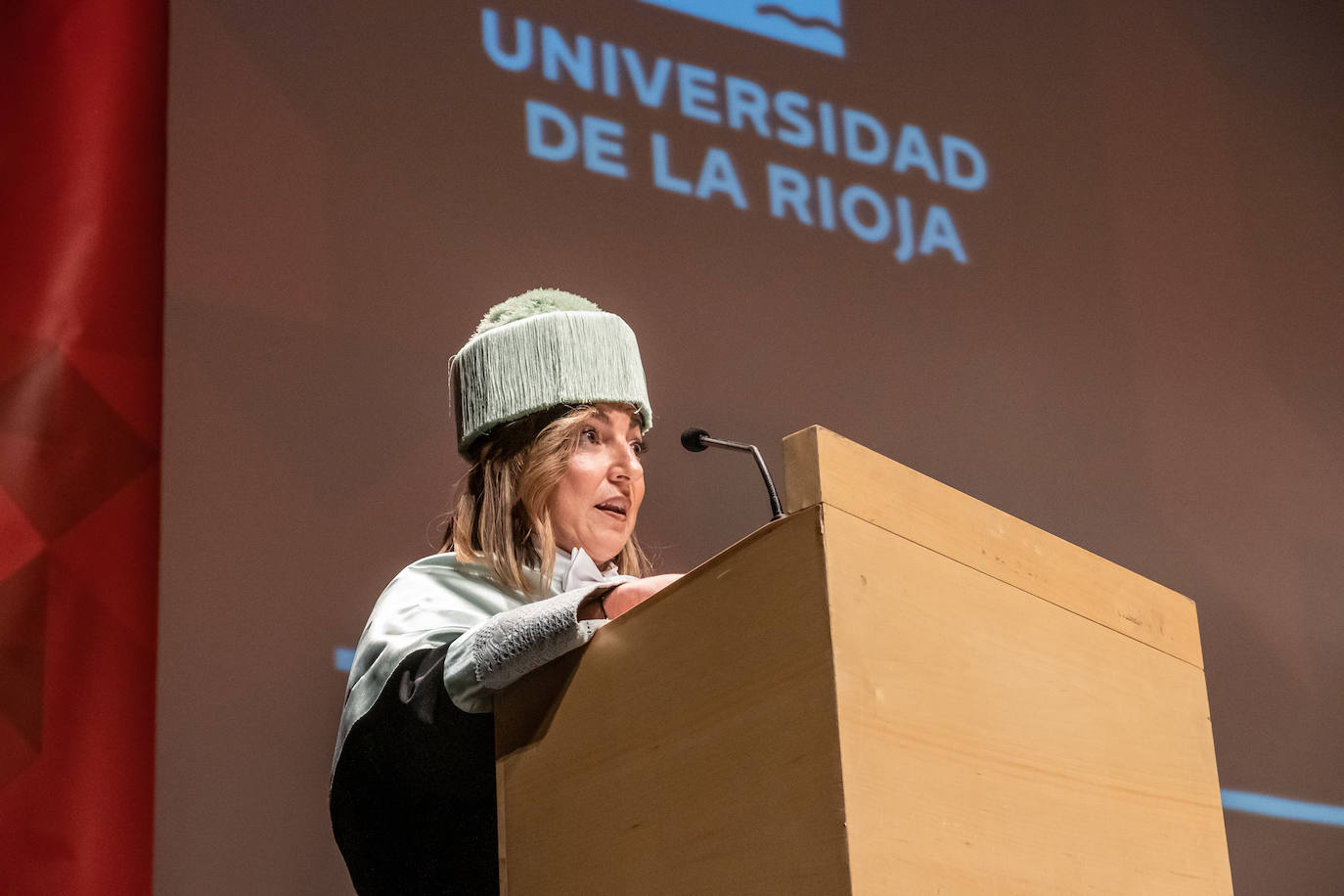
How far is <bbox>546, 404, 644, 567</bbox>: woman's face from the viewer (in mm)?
1650

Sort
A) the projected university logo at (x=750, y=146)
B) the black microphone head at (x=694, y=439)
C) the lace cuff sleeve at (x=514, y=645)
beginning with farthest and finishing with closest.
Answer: the projected university logo at (x=750, y=146) → the black microphone head at (x=694, y=439) → the lace cuff sleeve at (x=514, y=645)

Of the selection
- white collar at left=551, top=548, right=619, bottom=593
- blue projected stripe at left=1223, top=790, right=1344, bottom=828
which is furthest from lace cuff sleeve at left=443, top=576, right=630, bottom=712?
blue projected stripe at left=1223, top=790, right=1344, bottom=828

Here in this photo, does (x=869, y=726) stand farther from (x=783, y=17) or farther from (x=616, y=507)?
(x=783, y=17)

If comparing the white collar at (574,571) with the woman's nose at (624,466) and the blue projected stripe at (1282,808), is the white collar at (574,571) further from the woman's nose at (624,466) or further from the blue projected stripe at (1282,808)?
the blue projected stripe at (1282,808)

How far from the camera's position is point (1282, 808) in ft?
8.53

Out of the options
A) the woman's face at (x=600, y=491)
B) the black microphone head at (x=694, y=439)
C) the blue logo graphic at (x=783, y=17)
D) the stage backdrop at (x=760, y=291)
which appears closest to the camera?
the black microphone head at (x=694, y=439)

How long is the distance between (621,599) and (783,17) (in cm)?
161

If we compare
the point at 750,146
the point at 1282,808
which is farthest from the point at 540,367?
the point at 1282,808

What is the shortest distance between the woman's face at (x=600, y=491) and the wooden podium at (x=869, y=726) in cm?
46

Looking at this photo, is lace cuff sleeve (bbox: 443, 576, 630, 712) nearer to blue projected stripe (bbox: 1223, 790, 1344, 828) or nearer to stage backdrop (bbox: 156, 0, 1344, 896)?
Answer: stage backdrop (bbox: 156, 0, 1344, 896)

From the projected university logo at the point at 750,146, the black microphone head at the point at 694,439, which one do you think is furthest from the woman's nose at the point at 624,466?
the projected university logo at the point at 750,146

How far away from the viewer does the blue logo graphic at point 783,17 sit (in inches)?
97.3

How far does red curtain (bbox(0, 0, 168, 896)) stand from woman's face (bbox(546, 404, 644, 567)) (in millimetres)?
530

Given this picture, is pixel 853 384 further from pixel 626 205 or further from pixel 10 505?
pixel 10 505
